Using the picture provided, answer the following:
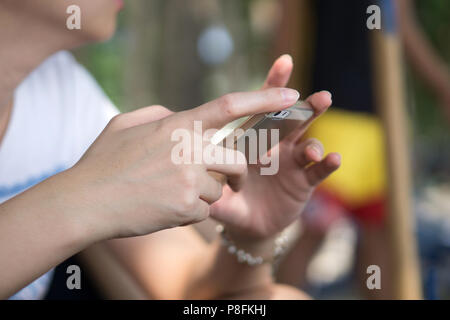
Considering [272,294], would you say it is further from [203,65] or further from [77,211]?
[203,65]

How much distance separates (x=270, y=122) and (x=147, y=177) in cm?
19

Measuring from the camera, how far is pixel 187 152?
1.82ft

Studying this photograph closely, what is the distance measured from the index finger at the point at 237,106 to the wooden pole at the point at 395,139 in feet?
2.29

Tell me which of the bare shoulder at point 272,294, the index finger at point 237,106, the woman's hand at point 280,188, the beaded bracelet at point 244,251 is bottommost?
the bare shoulder at point 272,294

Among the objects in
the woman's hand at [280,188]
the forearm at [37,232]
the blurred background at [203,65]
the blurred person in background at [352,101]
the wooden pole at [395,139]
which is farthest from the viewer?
the blurred background at [203,65]

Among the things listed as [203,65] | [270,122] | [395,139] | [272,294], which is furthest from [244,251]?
[203,65]

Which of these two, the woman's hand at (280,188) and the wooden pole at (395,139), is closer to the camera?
the woman's hand at (280,188)

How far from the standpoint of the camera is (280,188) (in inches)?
28.6

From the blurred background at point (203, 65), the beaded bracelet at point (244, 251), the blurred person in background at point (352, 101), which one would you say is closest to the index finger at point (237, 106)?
the beaded bracelet at point (244, 251)

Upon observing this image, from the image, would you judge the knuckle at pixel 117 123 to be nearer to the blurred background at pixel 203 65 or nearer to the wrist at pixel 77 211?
the wrist at pixel 77 211

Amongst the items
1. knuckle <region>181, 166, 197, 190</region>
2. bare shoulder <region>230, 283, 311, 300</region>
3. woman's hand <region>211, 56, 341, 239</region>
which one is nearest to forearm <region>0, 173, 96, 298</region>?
knuckle <region>181, 166, 197, 190</region>

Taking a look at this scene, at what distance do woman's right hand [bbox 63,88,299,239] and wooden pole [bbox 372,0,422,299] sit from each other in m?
0.72

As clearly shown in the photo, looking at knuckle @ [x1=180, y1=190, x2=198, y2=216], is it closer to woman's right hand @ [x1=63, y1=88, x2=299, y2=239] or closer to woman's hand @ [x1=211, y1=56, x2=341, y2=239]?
woman's right hand @ [x1=63, y1=88, x2=299, y2=239]

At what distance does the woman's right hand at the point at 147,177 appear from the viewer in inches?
21.1
